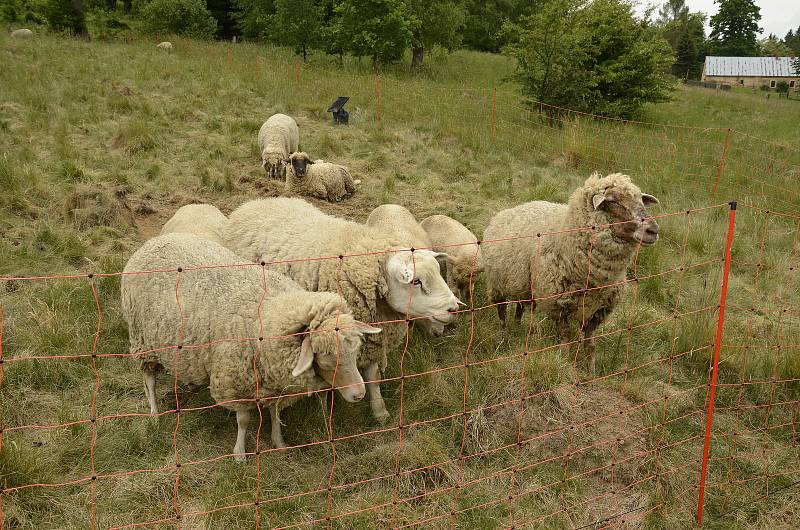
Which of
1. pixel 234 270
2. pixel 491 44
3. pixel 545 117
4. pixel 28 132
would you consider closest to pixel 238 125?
pixel 28 132

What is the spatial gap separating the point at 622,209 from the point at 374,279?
2.14m

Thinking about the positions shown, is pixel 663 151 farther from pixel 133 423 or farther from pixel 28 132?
pixel 28 132

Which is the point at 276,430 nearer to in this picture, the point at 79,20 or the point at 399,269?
the point at 399,269

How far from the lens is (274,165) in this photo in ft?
32.1

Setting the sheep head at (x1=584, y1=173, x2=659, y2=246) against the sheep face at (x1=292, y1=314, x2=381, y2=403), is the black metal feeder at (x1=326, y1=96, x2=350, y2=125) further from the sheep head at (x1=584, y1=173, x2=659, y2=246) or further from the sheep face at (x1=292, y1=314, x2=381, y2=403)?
the sheep face at (x1=292, y1=314, x2=381, y2=403)

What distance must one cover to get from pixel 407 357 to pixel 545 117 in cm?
969

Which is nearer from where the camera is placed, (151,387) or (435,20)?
(151,387)

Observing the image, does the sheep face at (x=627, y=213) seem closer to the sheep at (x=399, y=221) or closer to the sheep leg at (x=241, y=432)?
the sheep at (x=399, y=221)

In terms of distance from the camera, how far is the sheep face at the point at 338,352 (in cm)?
352

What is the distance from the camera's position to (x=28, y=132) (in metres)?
9.71

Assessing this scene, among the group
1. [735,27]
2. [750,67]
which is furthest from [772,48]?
[750,67]

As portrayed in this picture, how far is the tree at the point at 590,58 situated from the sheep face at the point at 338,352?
11430mm

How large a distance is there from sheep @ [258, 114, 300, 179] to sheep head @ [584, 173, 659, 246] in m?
6.37

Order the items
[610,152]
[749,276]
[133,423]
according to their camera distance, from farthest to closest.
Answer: [610,152], [749,276], [133,423]
